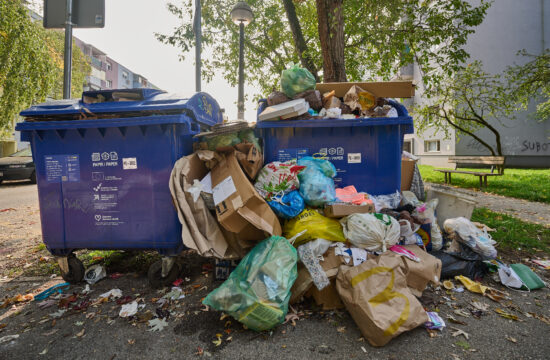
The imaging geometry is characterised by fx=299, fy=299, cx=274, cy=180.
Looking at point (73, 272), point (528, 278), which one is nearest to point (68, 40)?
point (73, 272)

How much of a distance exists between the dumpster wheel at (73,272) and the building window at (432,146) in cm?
1871

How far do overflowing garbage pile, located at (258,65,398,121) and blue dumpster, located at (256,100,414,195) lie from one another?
0.12m

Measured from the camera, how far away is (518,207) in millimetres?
5570

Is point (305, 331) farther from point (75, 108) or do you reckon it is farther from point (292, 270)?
point (75, 108)

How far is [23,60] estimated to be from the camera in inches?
338

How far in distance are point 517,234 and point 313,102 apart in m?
3.07

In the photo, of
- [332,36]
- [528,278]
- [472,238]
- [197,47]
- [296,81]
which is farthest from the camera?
[197,47]

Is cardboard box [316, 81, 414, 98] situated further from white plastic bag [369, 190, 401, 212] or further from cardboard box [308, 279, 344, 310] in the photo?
cardboard box [308, 279, 344, 310]

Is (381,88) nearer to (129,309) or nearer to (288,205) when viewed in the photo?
(288,205)

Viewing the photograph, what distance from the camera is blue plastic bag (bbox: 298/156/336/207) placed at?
250 centimetres

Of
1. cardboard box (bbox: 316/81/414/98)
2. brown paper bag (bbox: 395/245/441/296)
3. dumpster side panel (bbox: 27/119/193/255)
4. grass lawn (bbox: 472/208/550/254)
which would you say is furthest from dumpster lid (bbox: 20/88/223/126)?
grass lawn (bbox: 472/208/550/254)

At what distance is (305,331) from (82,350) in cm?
138

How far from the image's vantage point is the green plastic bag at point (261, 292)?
1806mm

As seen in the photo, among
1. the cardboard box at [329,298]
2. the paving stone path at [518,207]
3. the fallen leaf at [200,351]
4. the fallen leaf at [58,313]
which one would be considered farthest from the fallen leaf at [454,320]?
the fallen leaf at [58,313]
